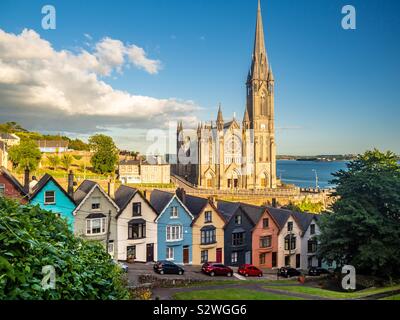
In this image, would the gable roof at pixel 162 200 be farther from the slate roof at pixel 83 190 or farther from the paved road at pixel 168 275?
the slate roof at pixel 83 190

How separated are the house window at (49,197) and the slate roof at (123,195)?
5.92 ft

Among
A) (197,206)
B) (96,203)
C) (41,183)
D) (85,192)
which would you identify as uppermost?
(41,183)

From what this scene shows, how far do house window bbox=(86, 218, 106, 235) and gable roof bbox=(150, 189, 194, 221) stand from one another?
5.15 feet

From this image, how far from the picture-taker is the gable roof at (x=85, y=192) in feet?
27.0

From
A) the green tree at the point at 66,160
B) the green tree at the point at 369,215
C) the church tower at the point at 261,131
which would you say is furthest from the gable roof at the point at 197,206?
the green tree at the point at 66,160

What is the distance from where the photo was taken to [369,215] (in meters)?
5.61

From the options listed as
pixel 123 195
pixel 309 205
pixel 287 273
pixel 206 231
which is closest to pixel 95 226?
pixel 123 195

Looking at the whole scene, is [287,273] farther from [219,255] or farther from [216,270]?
[216,270]

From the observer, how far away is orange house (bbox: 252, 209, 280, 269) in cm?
995

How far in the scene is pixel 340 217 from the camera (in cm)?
625

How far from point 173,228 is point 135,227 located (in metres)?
1.05
